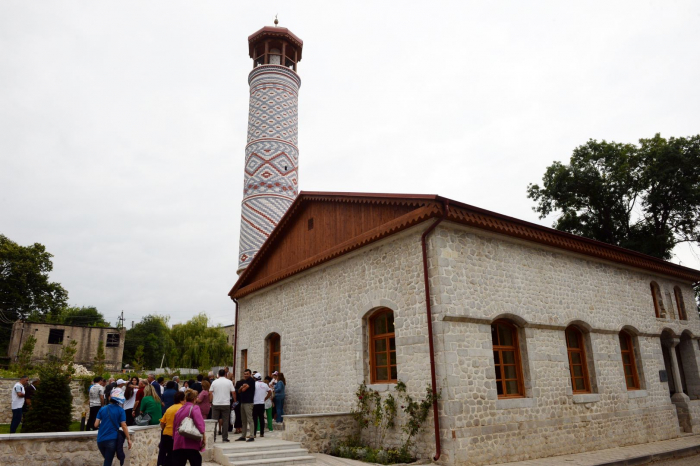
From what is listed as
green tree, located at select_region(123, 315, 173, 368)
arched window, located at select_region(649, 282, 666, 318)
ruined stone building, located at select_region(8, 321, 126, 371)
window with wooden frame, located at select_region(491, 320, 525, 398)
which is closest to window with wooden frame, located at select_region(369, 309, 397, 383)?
window with wooden frame, located at select_region(491, 320, 525, 398)

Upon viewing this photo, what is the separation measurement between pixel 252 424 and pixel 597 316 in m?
8.79

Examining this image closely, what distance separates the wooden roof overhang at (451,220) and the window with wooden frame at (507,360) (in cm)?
204

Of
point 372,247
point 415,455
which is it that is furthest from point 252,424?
point 372,247

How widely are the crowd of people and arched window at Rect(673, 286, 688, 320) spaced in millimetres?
12835

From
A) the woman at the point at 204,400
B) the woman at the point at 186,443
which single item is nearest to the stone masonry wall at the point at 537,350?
the woman at the point at 186,443

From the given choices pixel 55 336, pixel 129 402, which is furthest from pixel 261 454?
pixel 55 336

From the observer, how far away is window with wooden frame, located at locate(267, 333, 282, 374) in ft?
47.1

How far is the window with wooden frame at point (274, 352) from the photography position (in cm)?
1436

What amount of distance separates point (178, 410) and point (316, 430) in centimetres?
412

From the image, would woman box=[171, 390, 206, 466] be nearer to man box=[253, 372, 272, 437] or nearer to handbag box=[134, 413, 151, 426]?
handbag box=[134, 413, 151, 426]

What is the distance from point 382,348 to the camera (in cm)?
1008

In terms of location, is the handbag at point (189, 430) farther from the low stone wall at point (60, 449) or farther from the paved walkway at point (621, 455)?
the paved walkway at point (621, 455)

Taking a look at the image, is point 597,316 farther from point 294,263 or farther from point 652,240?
point 652,240

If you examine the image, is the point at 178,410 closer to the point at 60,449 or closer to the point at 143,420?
the point at 60,449
